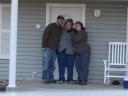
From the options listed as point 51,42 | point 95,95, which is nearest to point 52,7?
point 51,42

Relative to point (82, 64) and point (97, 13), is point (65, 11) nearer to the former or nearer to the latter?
point (97, 13)

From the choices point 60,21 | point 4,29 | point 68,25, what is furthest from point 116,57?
point 4,29

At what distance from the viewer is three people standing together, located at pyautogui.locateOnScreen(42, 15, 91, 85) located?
9930 mm

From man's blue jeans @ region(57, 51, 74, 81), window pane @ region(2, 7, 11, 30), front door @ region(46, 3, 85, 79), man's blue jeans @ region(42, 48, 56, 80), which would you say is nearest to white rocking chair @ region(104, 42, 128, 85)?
man's blue jeans @ region(57, 51, 74, 81)

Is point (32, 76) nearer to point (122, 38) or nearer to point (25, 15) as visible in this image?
point (25, 15)

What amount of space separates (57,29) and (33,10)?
50.1 inches

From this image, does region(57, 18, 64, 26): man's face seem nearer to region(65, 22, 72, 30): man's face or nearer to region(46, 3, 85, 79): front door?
region(65, 22, 72, 30): man's face

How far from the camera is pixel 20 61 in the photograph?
10812 mm

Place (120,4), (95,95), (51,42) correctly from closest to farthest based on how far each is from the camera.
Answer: (95,95)
(51,42)
(120,4)

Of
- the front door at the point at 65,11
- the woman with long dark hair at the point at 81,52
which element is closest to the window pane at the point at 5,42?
the front door at the point at 65,11

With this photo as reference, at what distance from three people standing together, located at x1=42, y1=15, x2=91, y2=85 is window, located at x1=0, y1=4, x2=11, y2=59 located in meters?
1.46

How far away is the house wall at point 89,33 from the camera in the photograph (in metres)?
10.6

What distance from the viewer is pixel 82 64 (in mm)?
10023

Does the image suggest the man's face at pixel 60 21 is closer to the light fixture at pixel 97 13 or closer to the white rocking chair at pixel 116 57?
the light fixture at pixel 97 13
